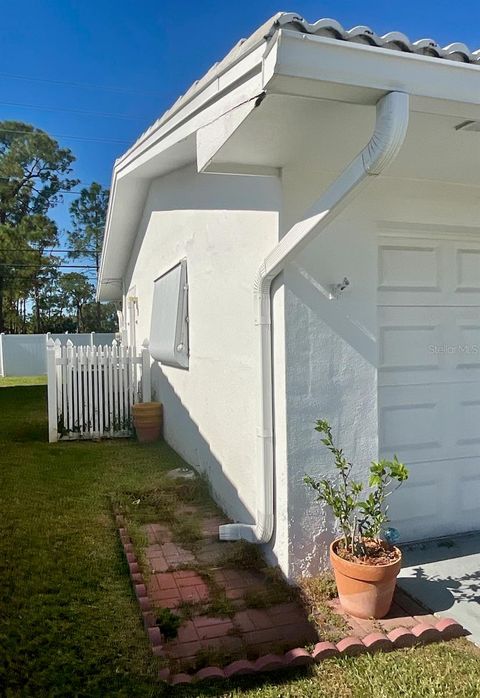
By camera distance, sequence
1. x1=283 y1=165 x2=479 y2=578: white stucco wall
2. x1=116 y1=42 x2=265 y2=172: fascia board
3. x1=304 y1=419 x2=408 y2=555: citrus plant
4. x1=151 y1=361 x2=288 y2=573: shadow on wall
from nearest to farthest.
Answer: x1=116 y1=42 x2=265 y2=172: fascia board, x1=304 y1=419 x2=408 y2=555: citrus plant, x1=283 y1=165 x2=479 y2=578: white stucco wall, x1=151 y1=361 x2=288 y2=573: shadow on wall

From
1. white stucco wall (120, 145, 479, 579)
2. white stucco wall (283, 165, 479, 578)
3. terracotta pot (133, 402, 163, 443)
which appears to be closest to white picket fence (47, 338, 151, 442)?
terracotta pot (133, 402, 163, 443)

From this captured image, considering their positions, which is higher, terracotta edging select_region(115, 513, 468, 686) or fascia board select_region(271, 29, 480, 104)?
fascia board select_region(271, 29, 480, 104)

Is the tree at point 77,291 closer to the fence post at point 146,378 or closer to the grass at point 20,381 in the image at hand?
the grass at point 20,381

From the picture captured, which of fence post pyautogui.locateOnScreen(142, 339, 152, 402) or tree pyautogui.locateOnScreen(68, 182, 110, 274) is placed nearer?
fence post pyautogui.locateOnScreen(142, 339, 152, 402)

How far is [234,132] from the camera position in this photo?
11.6ft

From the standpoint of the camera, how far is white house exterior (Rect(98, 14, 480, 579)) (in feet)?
9.98

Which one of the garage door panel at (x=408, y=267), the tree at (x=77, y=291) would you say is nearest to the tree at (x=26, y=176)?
the tree at (x=77, y=291)

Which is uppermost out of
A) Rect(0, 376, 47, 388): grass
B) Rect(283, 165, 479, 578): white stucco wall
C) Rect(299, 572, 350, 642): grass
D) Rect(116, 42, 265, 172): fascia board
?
Rect(116, 42, 265, 172): fascia board

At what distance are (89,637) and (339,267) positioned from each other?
3.39m

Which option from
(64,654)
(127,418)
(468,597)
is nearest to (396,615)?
(468,597)

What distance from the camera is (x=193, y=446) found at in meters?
7.61

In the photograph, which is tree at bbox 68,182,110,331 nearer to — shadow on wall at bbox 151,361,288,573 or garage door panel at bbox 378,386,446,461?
shadow on wall at bbox 151,361,288,573

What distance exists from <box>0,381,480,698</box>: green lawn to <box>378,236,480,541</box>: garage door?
166 centimetres

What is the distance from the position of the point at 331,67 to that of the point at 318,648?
3.51 metres
